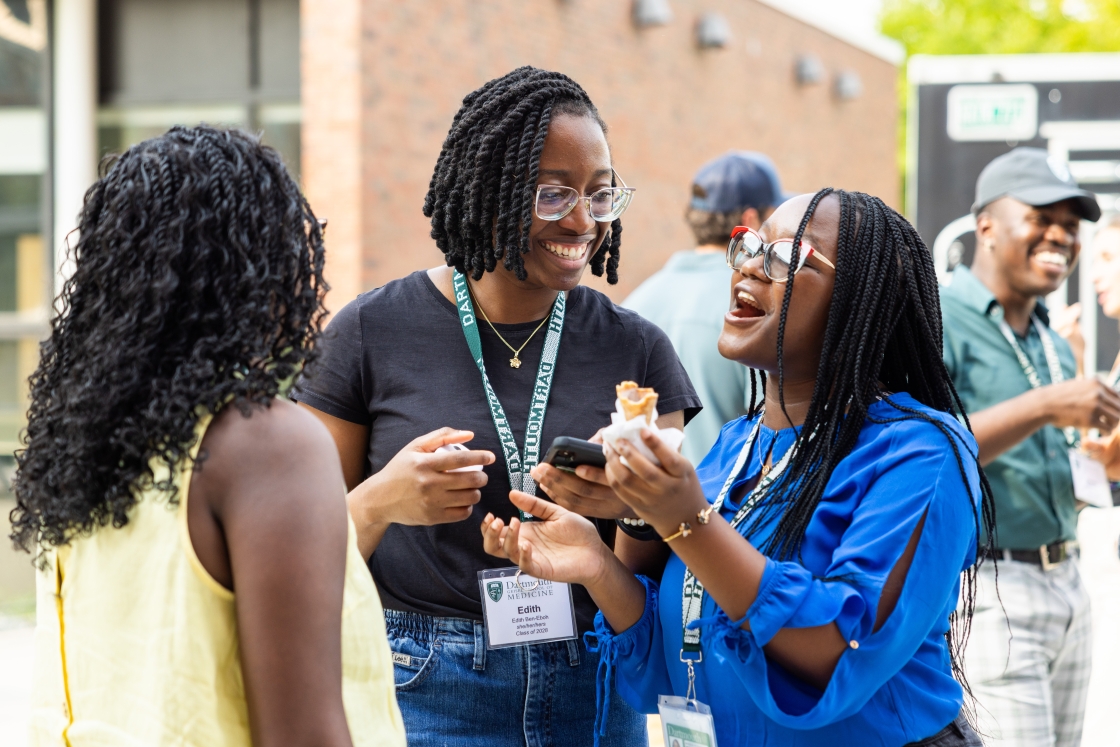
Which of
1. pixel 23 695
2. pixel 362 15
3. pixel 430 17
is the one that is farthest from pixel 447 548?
pixel 430 17

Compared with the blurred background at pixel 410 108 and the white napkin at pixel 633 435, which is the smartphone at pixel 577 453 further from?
the blurred background at pixel 410 108

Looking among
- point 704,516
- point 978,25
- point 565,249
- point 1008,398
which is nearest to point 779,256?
point 565,249

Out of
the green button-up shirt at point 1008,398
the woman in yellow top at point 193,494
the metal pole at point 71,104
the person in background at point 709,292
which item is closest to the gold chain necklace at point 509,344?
the woman in yellow top at point 193,494

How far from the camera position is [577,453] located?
1889 mm

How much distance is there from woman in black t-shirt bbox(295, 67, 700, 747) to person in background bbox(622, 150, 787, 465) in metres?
1.68

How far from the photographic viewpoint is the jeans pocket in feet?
7.12

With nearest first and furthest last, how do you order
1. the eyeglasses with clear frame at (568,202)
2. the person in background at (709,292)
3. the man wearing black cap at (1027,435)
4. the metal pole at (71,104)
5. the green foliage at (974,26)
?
the eyeglasses with clear frame at (568,202) → the man wearing black cap at (1027,435) → the person in background at (709,292) → the metal pole at (71,104) → the green foliage at (974,26)

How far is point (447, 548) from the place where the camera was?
7.29 feet

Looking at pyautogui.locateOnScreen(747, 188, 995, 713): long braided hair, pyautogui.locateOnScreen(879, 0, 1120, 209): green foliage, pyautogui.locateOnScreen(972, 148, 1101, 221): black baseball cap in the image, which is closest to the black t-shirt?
pyautogui.locateOnScreen(747, 188, 995, 713): long braided hair

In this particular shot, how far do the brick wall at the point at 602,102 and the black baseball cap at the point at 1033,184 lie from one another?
315 centimetres

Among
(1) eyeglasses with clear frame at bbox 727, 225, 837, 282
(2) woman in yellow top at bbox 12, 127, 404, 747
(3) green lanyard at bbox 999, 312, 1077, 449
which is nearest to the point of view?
(2) woman in yellow top at bbox 12, 127, 404, 747

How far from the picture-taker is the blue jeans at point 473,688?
217 centimetres

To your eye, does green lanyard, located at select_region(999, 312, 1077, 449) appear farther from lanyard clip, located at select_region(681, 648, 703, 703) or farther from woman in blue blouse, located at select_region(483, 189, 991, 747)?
lanyard clip, located at select_region(681, 648, 703, 703)

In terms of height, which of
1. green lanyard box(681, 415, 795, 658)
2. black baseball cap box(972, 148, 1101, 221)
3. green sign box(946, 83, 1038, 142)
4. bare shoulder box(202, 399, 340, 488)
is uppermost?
green sign box(946, 83, 1038, 142)
